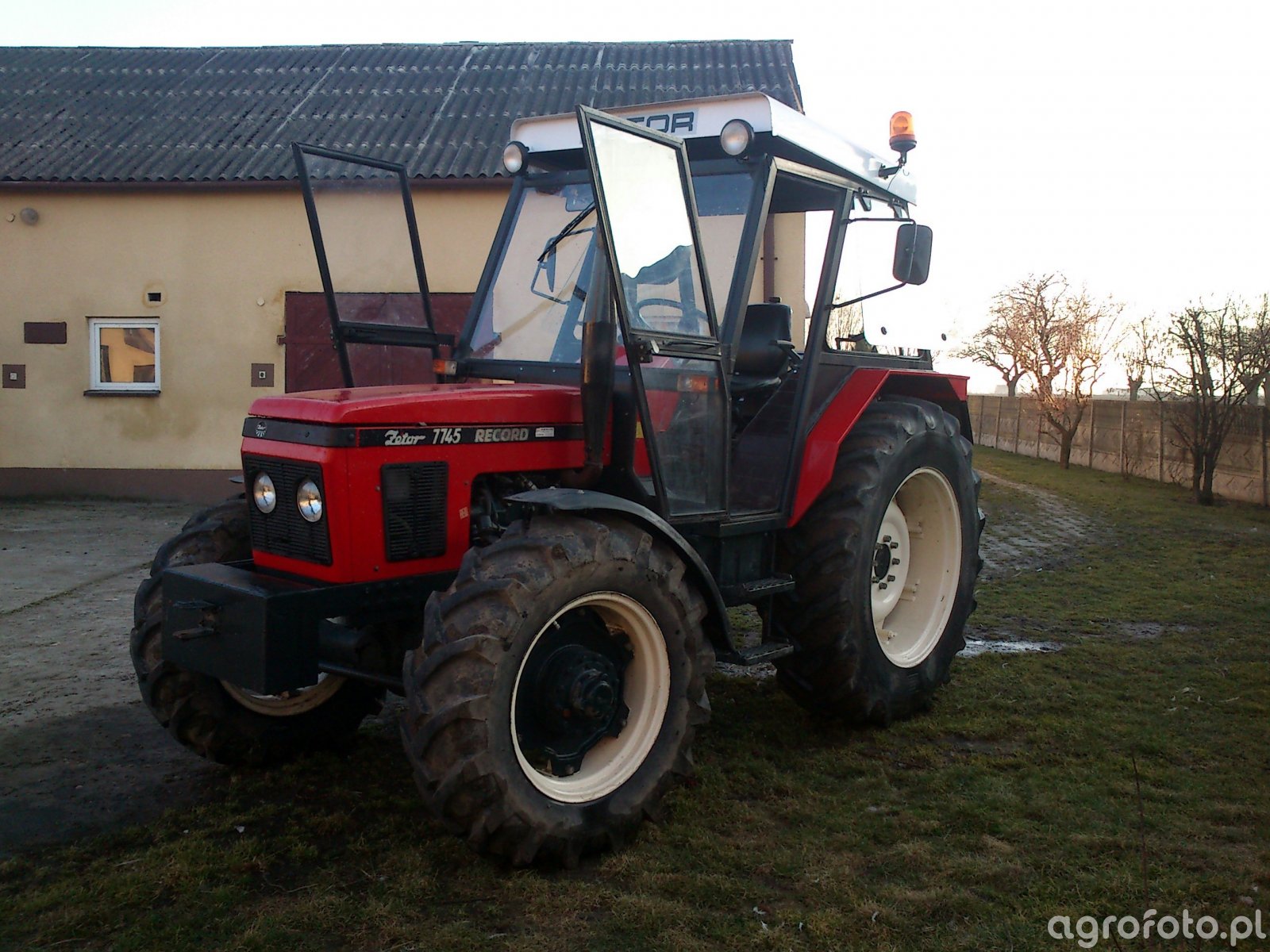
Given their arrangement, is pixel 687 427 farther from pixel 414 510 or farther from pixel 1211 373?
pixel 1211 373

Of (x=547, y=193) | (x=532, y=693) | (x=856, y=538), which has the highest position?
(x=547, y=193)

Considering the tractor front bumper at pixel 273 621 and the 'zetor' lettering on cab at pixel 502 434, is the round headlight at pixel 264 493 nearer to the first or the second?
the tractor front bumper at pixel 273 621

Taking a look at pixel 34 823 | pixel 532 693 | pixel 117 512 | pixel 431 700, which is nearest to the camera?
pixel 431 700

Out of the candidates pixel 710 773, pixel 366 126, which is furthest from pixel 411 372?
pixel 366 126

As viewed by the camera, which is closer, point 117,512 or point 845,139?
point 845,139

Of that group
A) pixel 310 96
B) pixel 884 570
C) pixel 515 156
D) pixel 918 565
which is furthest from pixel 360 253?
pixel 310 96

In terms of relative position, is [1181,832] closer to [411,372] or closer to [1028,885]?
[1028,885]

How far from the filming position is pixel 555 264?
4324 millimetres

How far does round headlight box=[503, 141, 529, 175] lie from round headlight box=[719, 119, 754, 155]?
0.95 meters

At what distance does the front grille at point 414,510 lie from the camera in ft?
11.3

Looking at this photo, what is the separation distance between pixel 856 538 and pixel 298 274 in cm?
953

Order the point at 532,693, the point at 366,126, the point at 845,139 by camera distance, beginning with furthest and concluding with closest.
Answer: the point at 366,126 < the point at 845,139 < the point at 532,693

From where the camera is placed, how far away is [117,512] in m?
11.3

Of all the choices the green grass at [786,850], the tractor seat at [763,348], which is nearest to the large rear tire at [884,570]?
the green grass at [786,850]
